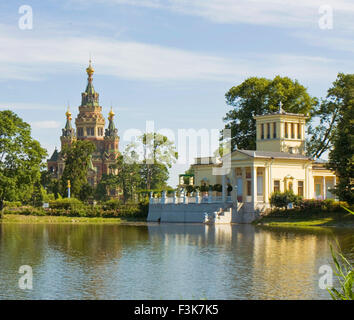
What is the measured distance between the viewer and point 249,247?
33812 mm

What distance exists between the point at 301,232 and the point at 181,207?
18.6 meters

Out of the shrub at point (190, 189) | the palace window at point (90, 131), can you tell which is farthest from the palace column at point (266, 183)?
the palace window at point (90, 131)

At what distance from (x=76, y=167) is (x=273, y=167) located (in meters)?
37.6

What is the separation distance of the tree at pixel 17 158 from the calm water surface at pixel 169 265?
19.1 m

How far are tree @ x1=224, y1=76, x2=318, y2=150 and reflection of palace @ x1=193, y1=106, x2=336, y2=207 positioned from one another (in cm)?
419

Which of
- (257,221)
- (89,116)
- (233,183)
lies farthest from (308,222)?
(89,116)

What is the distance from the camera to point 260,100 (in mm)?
68812

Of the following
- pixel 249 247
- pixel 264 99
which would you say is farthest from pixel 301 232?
pixel 264 99

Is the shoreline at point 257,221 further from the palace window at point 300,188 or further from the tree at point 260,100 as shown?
the tree at point 260,100

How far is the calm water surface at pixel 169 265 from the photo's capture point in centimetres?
2034

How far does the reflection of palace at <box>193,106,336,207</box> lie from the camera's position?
57250 mm
